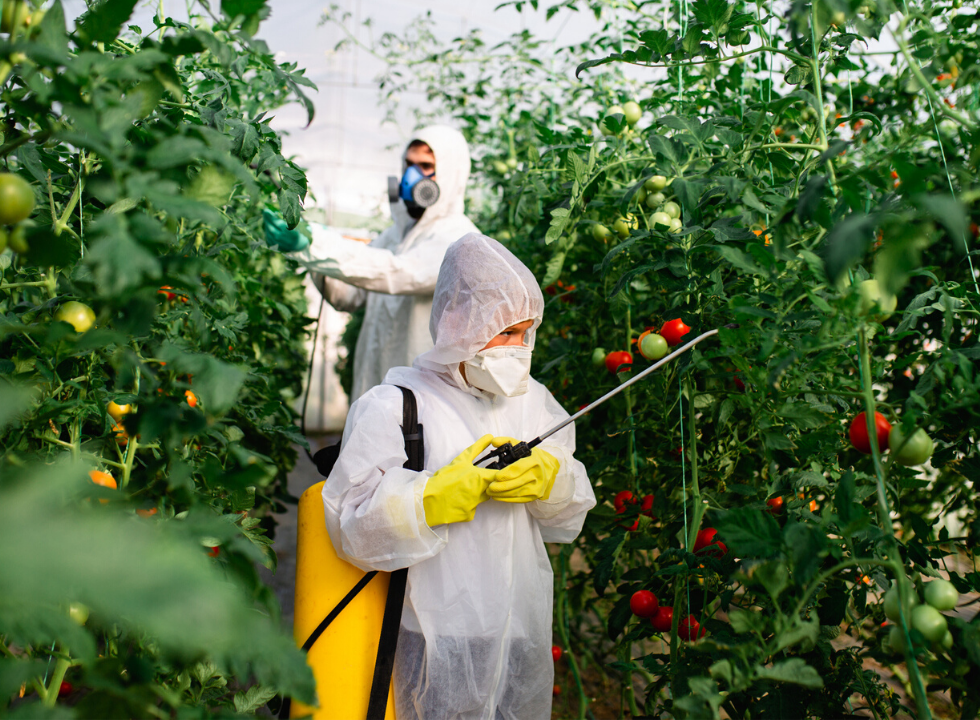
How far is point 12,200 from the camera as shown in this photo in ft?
1.74

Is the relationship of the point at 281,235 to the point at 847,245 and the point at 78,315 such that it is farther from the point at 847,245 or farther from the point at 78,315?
the point at 847,245

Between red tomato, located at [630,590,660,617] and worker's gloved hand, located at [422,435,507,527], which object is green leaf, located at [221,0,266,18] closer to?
worker's gloved hand, located at [422,435,507,527]

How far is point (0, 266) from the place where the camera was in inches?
34.5

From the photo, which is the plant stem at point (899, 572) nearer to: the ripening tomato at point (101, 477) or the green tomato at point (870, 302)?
the green tomato at point (870, 302)

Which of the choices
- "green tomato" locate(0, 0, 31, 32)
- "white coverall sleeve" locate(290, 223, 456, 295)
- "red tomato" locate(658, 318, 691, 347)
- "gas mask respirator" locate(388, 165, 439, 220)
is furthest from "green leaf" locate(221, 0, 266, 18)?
"gas mask respirator" locate(388, 165, 439, 220)

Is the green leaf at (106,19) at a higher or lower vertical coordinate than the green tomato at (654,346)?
higher

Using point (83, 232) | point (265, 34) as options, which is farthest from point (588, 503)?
point (265, 34)

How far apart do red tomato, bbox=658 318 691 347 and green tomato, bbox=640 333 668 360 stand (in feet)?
0.08

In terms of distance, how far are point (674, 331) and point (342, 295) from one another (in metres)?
1.89

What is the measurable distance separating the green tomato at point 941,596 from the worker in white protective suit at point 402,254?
1771 mm

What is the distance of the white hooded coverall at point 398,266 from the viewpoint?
7.30 feet

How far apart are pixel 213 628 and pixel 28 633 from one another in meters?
0.19

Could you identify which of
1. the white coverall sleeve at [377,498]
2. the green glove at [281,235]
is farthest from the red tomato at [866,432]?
the green glove at [281,235]

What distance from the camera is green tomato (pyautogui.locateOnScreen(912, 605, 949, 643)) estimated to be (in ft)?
2.23
